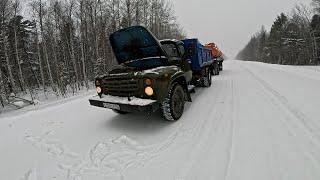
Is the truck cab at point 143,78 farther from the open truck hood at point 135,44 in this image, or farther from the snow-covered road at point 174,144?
the snow-covered road at point 174,144

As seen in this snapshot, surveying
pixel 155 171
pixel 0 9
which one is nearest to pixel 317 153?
pixel 155 171

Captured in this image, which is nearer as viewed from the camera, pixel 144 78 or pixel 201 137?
pixel 201 137

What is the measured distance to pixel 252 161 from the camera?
340 centimetres

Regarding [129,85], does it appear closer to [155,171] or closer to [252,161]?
[155,171]

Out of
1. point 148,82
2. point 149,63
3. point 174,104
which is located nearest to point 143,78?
point 148,82

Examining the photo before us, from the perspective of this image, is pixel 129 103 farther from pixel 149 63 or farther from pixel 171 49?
pixel 171 49

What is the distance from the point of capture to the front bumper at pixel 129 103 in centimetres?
471

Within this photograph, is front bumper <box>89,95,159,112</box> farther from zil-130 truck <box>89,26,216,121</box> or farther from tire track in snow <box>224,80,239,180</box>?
tire track in snow <box>224,80,239,180</box>

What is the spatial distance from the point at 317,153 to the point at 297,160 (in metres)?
0.37

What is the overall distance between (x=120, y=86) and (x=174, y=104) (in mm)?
1346

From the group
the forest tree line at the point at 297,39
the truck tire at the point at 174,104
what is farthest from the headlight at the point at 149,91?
the forest tree line at the point at 297,39

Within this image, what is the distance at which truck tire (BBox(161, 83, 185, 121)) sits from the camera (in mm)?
5266

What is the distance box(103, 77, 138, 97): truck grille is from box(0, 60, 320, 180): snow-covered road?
77 cm

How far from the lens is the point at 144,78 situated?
4902 millimetres
